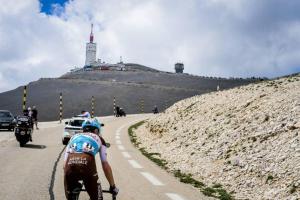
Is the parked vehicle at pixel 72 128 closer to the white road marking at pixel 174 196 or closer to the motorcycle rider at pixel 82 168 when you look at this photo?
the white road marking at pixel 174 196

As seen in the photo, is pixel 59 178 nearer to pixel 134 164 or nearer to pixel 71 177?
pixel 134 164

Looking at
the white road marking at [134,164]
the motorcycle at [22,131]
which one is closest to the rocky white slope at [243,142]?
the white road marking at [134,164]

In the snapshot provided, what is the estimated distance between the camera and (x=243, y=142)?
13.8m

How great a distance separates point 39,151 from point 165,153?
16.2ft

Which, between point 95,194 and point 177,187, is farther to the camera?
point 177,187

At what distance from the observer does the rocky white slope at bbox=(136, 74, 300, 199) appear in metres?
10.4

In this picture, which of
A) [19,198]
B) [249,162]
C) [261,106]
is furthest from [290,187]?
[261,106]

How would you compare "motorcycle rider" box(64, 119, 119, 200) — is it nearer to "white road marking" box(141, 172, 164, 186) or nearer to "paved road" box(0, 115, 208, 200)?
"paved road" box(0, 115, 208, 200)

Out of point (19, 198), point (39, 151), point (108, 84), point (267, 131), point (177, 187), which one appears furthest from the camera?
point (108, 84)

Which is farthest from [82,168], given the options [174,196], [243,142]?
[243,142]

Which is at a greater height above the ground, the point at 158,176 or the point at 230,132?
the point at 230,132

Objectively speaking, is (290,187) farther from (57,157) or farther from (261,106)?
(57,157)

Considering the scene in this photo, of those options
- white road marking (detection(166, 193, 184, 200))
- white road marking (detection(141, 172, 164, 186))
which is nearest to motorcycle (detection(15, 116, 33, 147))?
white road marking (detection(141, 172, 164, 186))

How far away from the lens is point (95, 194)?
629 centimetres
